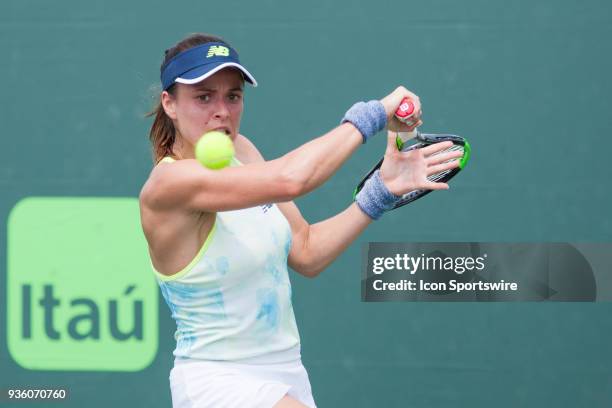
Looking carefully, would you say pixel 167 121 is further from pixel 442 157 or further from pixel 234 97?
pixel 442 157

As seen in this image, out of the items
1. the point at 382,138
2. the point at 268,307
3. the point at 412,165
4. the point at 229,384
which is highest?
the point at 382,138

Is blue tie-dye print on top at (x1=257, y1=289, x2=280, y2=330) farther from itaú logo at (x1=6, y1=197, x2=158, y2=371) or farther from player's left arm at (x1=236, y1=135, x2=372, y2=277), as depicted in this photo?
itaú logo at (x1=6, y1=197, x2=158, y2=371)

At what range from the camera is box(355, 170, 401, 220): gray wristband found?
249 centimetres

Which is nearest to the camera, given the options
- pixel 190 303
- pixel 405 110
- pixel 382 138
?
pixel 405 110

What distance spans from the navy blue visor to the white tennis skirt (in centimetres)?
62

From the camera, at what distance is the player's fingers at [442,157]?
2426mm

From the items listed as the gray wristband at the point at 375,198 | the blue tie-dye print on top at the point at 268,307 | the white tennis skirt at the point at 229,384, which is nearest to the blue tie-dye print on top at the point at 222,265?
the blue tie-dye print on top at the point at 268,307

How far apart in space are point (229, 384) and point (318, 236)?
0.50 m

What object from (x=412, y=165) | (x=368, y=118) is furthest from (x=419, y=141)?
(x=368, y=118)

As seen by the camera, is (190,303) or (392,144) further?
(392,144)

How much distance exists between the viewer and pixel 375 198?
250 centimetres

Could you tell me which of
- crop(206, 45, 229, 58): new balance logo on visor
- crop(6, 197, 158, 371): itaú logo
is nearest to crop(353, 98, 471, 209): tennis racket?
crop(206, 45, 229, 58): new balance logo on visor

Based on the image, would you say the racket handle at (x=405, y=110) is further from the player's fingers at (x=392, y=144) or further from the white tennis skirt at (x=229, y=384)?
the white tennis skirt at (x=229, y=384)

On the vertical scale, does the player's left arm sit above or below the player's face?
below
